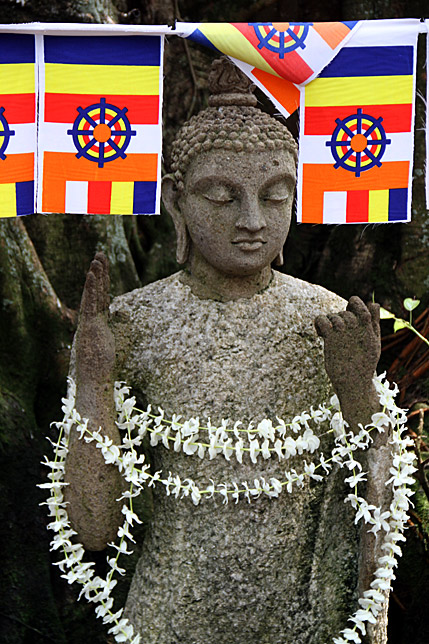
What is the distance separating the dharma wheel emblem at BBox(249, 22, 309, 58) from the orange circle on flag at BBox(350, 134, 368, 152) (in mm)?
404

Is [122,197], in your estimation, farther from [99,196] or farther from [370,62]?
[370,62]

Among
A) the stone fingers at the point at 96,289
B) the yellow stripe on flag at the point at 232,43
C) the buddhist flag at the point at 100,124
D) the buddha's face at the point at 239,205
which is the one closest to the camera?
the stone fingers at the point at 96,289

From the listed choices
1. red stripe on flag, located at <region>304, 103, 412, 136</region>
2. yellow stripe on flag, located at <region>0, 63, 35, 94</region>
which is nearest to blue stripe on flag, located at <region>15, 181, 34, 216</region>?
yellow stripe on flag, located at <region>0, 63, 35, 94</region>

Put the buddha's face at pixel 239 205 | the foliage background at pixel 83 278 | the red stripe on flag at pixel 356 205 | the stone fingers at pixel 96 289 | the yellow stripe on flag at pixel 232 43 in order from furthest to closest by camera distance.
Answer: the foliage background at pixel 83 278 → the red stripe on flag at pixel 356 205 → the yellow stripe on flag at pixel 232 43 → the buddha's face at pixel 239 205 → the stone fingers at pixel 96 289

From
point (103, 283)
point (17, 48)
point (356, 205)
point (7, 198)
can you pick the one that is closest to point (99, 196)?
point (7, 198)

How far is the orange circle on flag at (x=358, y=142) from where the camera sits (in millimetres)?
3895

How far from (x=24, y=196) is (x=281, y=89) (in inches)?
42.3

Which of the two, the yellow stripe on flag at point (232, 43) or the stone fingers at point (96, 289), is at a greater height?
the yellow stripe on flag at point (232, 43)

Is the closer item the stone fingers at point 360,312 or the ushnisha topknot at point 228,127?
the stone fingers at point 360,312

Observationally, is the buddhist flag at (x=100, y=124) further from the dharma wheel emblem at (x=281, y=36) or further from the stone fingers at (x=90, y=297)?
the stone fingers at (x=90, y=297)

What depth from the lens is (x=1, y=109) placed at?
384 cm

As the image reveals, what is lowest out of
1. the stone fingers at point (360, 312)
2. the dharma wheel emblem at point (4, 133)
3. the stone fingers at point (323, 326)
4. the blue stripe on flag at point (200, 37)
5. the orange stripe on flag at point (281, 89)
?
the stone fingers at point (323, 326)

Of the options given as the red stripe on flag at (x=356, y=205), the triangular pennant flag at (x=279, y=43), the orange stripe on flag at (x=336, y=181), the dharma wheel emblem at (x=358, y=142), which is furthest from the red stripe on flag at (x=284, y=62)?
the red stripe on flag at (x=356, y=205)

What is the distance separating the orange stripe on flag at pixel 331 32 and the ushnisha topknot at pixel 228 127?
0.33 meters
